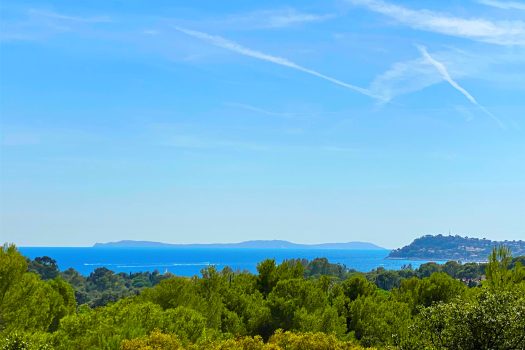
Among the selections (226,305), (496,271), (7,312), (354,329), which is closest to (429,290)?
(496,271)

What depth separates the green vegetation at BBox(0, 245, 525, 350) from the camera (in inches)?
765

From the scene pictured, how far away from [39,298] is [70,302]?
9.74 metres

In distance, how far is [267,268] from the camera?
147 feet

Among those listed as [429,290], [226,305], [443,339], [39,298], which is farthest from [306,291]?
[443,339]

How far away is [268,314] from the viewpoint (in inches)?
1474

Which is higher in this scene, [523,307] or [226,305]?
[523,307]

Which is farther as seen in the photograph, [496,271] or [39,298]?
[496,271]

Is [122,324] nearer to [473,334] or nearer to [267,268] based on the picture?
[473,334]

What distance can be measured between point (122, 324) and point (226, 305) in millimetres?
14438

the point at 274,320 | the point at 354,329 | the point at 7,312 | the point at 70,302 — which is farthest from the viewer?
the point at 70,302

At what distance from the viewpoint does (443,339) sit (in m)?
19.5

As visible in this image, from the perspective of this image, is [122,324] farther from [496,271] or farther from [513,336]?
[496,271]

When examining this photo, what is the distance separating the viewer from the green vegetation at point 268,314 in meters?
19.4

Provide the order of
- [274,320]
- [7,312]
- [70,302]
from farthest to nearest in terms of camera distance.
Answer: [70,302]
[274,320]
[7,312]
